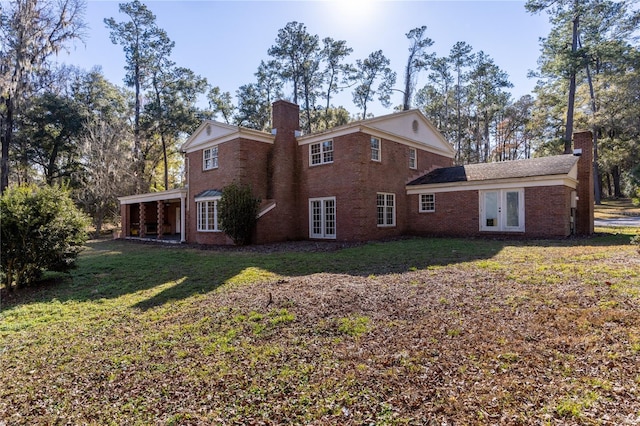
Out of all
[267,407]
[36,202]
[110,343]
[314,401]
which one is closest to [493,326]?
[314,401]

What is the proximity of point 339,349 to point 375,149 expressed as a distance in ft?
44.9

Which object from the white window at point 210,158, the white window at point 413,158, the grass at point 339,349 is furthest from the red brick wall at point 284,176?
the grass at point 339,349

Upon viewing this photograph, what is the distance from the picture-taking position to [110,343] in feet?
16.6

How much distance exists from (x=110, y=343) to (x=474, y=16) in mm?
14973

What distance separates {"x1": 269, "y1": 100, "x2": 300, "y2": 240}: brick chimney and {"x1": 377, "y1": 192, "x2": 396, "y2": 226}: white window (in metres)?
4.34

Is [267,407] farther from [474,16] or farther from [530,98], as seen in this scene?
[530,98]

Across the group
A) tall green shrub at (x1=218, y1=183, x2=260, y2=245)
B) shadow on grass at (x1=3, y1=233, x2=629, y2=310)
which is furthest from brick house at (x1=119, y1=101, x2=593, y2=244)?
shadow on grass at (x1=3, y1=233, x2=629, y2=310)

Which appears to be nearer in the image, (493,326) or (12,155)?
(493,326)

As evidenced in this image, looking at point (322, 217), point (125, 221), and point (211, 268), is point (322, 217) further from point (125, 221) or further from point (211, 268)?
point (125, 221)

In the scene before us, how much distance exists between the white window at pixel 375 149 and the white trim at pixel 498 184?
2.95 metres

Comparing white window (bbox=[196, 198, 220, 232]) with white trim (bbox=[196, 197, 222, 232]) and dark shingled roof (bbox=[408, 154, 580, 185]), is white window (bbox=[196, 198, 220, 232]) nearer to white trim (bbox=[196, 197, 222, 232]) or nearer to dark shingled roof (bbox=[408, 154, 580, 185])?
white trim (bbox=[196, 197, 222, 232])

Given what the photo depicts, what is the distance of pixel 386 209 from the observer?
690 inches

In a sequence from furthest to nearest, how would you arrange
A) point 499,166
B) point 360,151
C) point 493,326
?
point 499,166
point 360,151
point 493,326

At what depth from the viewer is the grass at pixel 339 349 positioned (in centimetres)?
321
